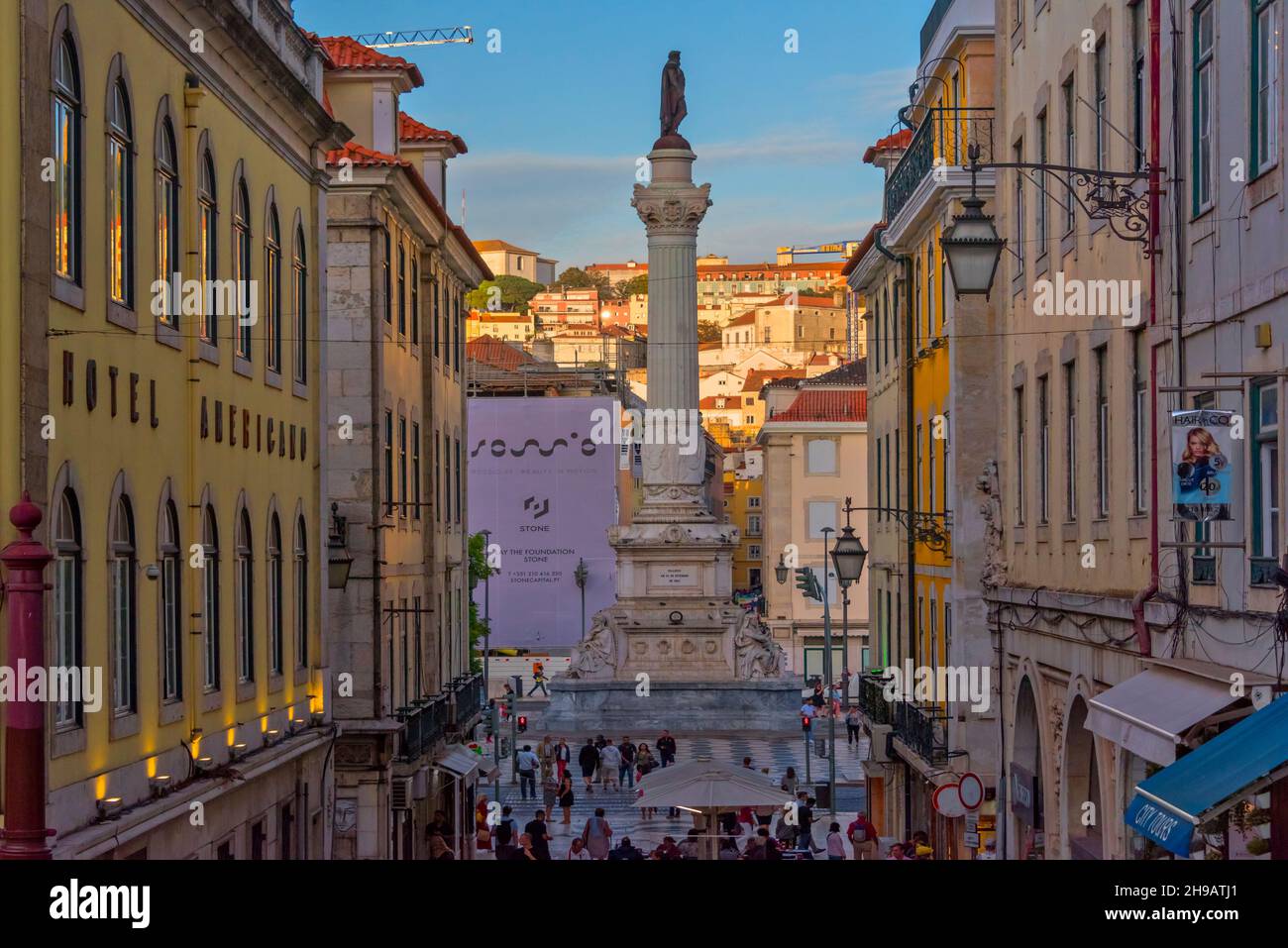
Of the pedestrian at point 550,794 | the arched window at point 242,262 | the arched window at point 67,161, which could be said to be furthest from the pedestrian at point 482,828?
the arched window at point 67,161

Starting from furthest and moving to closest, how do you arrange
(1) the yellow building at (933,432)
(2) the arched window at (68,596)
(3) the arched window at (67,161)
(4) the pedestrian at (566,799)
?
(4) the pedestrian at (566,799) → (1) the yellow building at (933,432) → (2) the arched window at (68,596) → (3) the arched window at (67,161)

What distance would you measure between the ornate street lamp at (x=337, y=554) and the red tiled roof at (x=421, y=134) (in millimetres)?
11418

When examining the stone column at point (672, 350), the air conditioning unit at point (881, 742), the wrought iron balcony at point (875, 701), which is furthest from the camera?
the stone column at point (672, 350)

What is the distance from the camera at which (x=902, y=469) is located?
39938 mm

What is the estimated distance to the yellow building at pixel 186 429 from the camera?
16.1 meters

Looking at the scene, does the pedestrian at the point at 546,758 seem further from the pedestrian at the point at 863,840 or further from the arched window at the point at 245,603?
the arched window at the point at 245,603

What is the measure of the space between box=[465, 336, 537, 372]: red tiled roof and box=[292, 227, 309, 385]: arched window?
8612 cm

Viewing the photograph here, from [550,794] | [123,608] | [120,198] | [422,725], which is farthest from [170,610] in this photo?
[550,794]

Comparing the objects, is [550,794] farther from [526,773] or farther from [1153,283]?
[1153,283]

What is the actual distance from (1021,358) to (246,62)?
9.40 m

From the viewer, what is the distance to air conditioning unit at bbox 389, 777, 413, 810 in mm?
33688

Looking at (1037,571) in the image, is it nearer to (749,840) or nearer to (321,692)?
(749,840)

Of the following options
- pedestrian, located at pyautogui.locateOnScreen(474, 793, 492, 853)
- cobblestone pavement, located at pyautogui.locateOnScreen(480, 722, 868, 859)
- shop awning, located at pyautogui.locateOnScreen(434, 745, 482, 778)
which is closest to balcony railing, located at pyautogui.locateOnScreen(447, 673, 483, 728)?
shop awning, located at pyautogui.locateOnScreen(434, 745, 482, 778)
